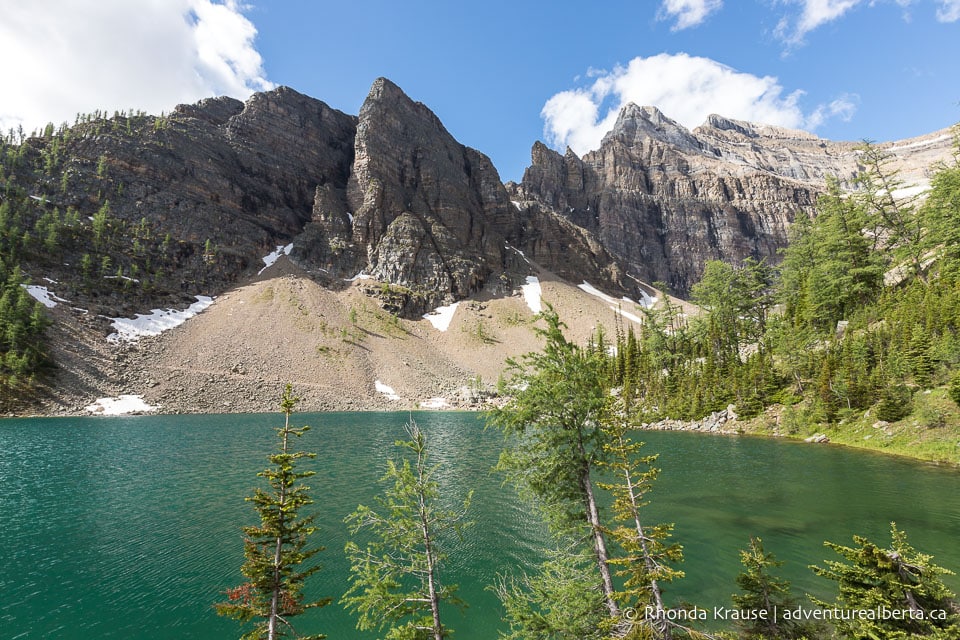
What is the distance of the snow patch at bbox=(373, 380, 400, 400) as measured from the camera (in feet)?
327

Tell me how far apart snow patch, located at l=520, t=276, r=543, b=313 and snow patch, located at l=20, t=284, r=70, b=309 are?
127 metres

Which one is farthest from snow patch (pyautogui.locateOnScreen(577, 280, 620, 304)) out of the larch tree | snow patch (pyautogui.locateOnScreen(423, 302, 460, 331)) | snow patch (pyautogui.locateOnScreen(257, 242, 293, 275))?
the larch tree

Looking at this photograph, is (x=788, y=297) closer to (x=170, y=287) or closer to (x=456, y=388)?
(x=456, y=388)

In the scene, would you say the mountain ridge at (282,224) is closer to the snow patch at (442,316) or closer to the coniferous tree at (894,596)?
the snow patch at (442,316)

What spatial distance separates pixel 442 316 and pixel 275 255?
64853 mm

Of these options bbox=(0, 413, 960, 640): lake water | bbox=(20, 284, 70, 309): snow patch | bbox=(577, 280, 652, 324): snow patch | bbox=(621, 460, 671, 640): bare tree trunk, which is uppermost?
bbox=(577, 280, 652, 324): snow patch

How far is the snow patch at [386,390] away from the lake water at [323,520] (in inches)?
2201

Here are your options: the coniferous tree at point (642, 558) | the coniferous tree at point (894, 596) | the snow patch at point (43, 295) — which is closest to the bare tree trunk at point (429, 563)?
the coniferous tree at point (642, 558)

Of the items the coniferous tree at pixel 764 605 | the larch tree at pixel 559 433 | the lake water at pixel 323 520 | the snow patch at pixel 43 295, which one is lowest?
the lake water at pixel 323 520

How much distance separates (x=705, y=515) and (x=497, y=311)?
12348cm

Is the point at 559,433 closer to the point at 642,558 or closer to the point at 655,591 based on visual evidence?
the point at 642,558

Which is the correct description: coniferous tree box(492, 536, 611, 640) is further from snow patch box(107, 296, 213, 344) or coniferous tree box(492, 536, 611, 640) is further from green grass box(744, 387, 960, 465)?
snow patch box(107, 296, 213, 344)

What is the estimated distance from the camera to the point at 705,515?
2358 centimetres

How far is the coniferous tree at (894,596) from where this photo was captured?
6.93 meters
